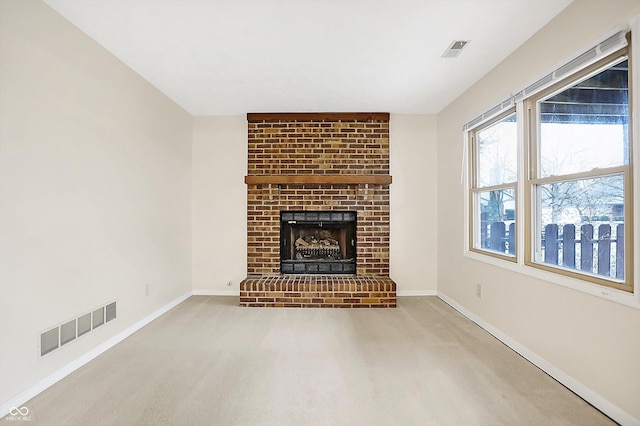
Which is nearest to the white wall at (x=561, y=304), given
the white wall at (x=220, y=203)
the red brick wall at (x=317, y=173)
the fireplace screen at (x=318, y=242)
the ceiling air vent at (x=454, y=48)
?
the ceiling air vent at (x=454, y=48)

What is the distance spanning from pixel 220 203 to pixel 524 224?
3.45m

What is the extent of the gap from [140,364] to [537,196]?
3.28 m

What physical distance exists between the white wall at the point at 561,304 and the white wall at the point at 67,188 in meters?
3.34

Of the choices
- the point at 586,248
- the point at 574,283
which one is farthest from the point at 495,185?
the point at 574,283

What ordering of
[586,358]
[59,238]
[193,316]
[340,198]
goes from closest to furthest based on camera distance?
[586,358], [59,238], [193,316], [340,198]

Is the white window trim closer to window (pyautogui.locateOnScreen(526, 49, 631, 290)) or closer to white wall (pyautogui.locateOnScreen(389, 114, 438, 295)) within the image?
window (pyautogui.locateOnScreen(526, 49, 631, 290))

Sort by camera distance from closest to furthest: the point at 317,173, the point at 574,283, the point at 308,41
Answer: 1. the point at 574,283
2. the point at 308,41
3. the point at 317,173

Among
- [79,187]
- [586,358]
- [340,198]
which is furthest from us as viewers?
[340,198]

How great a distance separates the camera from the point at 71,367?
82.3 inches

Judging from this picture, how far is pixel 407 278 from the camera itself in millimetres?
4023

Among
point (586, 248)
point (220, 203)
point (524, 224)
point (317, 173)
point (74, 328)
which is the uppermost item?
point (317, 173)

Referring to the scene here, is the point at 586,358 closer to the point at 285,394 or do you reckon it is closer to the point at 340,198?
the point at 285,394

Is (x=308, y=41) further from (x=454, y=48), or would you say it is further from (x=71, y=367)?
(x=71, y=367)

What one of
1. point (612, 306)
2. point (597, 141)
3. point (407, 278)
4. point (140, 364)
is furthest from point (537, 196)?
point (140, 364)
